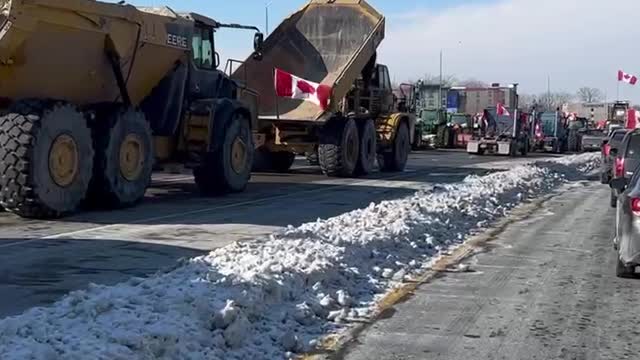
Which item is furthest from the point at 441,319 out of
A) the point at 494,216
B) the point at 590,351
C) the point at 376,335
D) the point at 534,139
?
the point at 534,139

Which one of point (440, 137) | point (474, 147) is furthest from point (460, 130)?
point (474, 147)

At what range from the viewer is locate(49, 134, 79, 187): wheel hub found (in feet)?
46.9

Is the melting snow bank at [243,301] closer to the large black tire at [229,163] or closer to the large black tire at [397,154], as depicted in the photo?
the large black tire at [229,163]

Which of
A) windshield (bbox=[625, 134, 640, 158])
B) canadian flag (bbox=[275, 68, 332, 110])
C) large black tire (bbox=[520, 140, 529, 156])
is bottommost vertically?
large black tire (bbox=[520, 140, 529, 156])

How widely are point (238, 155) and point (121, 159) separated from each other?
13.9ft

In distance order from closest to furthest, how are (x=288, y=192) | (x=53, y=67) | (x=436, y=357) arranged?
(x=436, y=357) → (x=53, y=67) → (x=288, y=192)

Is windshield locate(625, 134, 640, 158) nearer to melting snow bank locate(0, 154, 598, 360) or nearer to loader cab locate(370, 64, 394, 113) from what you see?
melting snow bank locate(0, 154, 598, 360)

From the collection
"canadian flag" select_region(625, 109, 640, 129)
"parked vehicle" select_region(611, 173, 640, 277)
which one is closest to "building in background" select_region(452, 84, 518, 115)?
"canadian flag" select_region(625, 109, 640, 129)

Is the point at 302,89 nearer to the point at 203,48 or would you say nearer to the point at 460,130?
the point at 203,48

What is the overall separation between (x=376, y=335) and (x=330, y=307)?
0.92 metres

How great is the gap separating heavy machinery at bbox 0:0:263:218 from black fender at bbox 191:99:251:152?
0.02 meters

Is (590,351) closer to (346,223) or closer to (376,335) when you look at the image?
(376,335)

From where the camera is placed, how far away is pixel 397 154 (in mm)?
29703

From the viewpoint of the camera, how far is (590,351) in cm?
749
